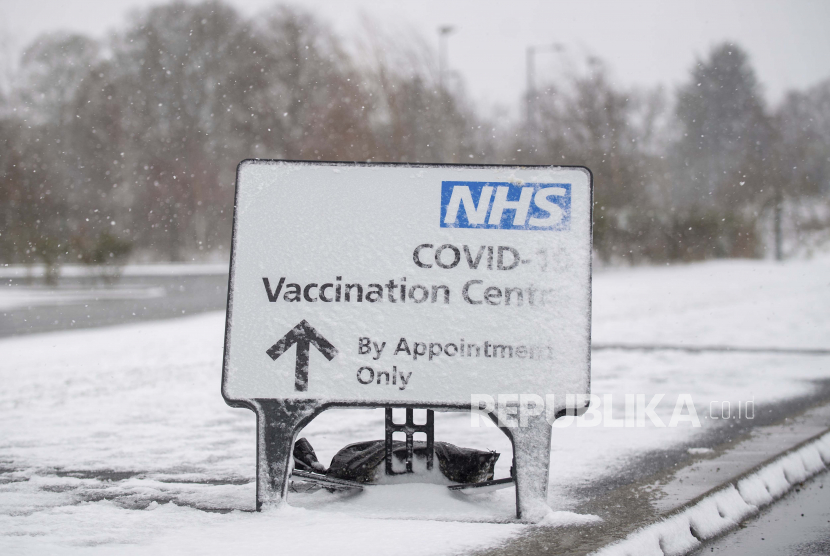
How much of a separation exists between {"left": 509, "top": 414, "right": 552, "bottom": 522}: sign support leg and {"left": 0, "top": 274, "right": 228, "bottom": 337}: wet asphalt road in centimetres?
1099

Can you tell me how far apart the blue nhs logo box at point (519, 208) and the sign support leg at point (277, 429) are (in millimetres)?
1054

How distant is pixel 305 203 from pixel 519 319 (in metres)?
1.10

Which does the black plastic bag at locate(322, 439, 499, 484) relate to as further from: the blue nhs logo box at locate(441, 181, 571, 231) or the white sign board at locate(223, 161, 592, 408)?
the blue nhs logo box at locate(441, 181, 571, 231)

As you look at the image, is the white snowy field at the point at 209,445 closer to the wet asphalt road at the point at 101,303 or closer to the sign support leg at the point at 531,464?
the sign support leg at the point at 531,464

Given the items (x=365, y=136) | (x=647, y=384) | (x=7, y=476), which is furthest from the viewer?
(x=365, y=136)

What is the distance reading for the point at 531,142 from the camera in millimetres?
26906

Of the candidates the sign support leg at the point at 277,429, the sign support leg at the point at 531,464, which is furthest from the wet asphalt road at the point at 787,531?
the sign support leg at the point at 277,429

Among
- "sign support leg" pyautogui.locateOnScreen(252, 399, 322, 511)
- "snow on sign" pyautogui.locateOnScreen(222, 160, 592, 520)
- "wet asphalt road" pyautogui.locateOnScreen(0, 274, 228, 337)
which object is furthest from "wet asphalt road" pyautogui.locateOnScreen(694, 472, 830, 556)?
"wet asphalt road" pyautogui.locateOnScreen(0, 274, 228, 337)

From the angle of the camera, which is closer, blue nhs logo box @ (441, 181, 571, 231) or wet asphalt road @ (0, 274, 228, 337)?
blue nhs logo box @ (441, 181, 571, 231)

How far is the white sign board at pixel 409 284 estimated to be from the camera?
383 centimetres

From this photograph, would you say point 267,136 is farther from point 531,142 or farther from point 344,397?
point 344,397

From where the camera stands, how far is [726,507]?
4309mm

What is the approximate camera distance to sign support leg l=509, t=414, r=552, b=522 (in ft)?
12.4

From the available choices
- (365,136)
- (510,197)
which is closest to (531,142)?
(365,136)
